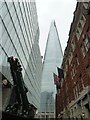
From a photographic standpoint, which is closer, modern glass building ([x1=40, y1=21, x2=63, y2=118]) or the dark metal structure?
the dark metal structure

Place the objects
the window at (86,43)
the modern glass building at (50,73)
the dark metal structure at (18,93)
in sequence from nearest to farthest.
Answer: the dark metal structure at (18,93)
the window at (86,43)
the modern glass building at (50,73)

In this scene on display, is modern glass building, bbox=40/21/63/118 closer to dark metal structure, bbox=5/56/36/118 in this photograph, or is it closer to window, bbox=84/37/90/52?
window, bbox=84/37/90/52

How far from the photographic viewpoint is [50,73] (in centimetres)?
11281

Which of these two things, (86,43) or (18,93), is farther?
(86,43)

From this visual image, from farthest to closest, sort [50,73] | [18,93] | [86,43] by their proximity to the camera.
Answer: [50,73] → [86,43] → [18,93]

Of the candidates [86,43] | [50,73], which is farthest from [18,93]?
[50,73]

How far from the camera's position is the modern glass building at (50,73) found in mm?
93025

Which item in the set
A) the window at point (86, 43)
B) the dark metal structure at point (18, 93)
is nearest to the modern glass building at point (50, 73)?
the window at point (86, 43)

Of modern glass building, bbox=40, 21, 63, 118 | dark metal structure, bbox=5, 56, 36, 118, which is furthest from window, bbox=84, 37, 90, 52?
modern glass building, bbox=40, 21, 63, 118

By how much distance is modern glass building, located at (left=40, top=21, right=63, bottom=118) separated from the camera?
9303 cm

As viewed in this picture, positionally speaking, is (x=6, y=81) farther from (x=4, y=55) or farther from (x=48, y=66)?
(x=48, y=66)

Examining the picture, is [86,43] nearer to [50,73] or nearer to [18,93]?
[18,93]

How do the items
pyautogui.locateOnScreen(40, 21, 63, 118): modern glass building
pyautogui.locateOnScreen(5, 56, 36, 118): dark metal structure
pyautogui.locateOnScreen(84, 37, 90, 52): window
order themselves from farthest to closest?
pyautogui.locateOnScreen(40, 21, 63, 118): modern glass building < pyautogui.locateOnScreen(84, 37, 90, 52): window < pyautogui.locateOnScreen(5, 56, 36, 118): dark metal structure

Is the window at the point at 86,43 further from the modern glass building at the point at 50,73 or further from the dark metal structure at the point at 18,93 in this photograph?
the modern glass building at the point at 50,73
